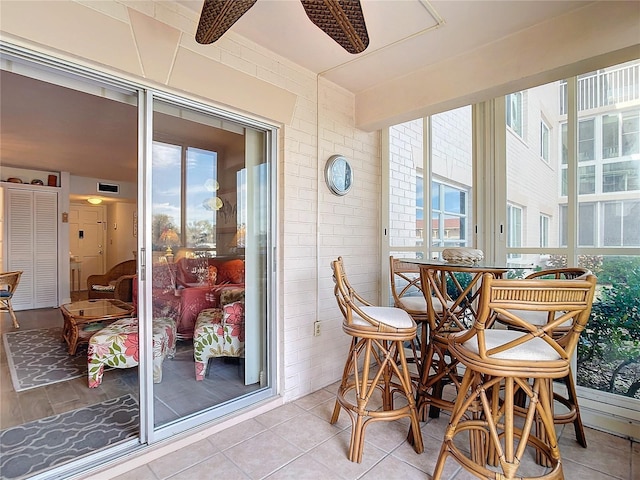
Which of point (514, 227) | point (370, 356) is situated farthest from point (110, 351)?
point (514, 227)

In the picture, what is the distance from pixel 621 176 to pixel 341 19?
6.76ft

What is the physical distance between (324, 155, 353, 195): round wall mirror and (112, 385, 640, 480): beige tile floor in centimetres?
174

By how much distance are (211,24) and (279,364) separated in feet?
6.99

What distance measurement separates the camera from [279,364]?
2.47 m

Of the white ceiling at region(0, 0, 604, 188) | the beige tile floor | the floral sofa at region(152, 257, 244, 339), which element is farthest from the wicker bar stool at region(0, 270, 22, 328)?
the beige tile floor

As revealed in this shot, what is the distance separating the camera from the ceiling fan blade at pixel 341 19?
124 centimetres

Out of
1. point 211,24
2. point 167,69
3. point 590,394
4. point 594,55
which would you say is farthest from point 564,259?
point 167,69

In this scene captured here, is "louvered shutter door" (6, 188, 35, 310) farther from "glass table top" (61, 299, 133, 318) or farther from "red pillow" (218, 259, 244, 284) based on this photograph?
"red pillow" (218, 259, 244, 284)

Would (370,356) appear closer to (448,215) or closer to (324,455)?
(324,455)

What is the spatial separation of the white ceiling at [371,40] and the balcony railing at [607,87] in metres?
0.59

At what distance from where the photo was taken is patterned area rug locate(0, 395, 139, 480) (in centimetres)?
176

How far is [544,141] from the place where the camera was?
7.98ft

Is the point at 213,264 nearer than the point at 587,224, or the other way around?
the point at 587,224

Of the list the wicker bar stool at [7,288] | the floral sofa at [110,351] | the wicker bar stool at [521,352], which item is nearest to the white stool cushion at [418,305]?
the wicker bar stool at [521,352]
